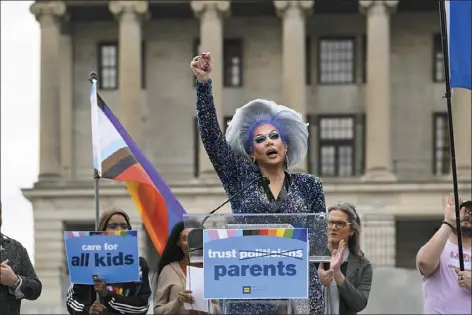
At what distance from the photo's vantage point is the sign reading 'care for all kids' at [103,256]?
10594mm

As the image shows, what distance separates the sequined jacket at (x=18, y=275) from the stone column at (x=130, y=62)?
38.5 metres

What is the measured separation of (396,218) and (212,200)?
656 centimetres

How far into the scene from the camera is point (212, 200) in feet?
160

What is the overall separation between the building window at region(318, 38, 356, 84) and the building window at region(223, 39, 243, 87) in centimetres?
306

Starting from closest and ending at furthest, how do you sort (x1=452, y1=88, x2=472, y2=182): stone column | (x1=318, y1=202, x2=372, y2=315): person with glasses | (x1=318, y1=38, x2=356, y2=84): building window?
(x1=318, y1=202, x2=372, y2=315): person with glasses, (x1=452, y1=88, x2=472, y2=182): stone column, (x1=318, y1=38, x2=356, y2=84): building window

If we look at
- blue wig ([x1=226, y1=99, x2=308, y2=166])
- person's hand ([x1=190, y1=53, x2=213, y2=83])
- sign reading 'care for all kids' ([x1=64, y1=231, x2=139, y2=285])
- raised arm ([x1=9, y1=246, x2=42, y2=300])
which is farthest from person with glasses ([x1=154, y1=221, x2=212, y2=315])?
person's hand ([x1=190, y1=53, x2=213, y2=83])

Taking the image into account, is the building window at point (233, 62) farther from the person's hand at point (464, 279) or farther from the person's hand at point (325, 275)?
the person's hand at point (325, 275)

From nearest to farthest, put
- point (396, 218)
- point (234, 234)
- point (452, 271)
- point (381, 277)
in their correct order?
point (234, 234)
point (452, 271)
point (381, 277)
point (396, 218)

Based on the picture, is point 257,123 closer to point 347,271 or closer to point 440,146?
point 347,271

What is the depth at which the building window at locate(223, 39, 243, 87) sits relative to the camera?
5234cm

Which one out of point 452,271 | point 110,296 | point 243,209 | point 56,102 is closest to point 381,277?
point 110,296

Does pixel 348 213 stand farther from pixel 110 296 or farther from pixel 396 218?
pixel 396 218

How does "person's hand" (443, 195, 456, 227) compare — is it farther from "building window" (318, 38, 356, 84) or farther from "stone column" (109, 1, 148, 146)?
"building window" (318, 38, 356, 84)

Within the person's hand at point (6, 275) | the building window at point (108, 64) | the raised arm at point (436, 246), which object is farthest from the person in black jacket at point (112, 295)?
the building window at point (108, 64)
